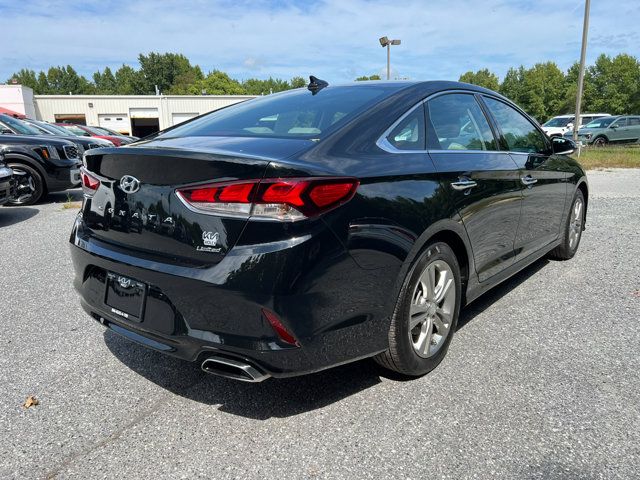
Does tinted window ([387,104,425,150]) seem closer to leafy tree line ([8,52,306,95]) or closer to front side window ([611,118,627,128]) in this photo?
front side window ([611,118,627,128])

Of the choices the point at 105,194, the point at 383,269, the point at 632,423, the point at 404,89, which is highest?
the point at 404,89

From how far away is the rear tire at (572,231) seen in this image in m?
4.93

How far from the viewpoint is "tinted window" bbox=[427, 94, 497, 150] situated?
117 inches

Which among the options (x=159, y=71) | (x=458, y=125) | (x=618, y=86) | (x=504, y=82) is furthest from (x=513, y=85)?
(x=458, y=125)

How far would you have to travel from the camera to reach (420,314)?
8.98 feet

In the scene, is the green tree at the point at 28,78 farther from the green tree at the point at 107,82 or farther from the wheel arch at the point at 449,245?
the wheel arch at the point at 449,245

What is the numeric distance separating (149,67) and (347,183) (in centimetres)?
12080

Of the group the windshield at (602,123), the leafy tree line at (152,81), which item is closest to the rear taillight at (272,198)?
the windshield at (602,123)

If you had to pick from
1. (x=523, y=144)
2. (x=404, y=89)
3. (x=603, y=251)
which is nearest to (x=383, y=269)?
(x=404, y=89)

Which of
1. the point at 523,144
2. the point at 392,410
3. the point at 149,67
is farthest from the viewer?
the point at 149,67

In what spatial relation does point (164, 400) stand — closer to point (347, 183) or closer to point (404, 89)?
point (347, 183)

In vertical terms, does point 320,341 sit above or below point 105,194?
below

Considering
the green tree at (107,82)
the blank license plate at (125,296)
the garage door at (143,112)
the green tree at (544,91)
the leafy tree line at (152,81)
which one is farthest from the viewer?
the green tree at (107,82)

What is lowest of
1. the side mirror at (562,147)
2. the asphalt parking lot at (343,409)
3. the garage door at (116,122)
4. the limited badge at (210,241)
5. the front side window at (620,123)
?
the asphalt parking lot at (343,409)
